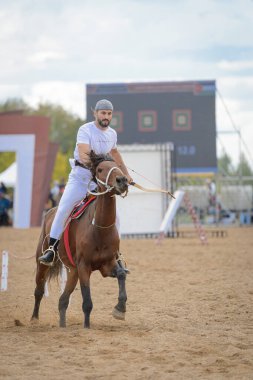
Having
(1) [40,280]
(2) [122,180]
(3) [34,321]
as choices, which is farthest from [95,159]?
(3) [34,321]

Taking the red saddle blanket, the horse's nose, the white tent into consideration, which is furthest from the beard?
the white tent

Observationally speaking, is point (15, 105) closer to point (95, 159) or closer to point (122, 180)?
point (95, 159)

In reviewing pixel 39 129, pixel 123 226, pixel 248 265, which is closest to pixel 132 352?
pixel 248 265

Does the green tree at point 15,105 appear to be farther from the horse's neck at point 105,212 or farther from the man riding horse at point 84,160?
the horse's neck at point 105,212

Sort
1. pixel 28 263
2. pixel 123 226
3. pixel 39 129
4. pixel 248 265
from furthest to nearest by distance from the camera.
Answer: pixel 39 129 < pixel 123 226 < pixel 28 263 < pixel 248 265

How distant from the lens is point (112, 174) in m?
8.96

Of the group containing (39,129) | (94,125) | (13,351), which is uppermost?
(39,129)

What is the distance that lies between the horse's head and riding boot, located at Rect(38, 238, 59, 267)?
49.3 inches

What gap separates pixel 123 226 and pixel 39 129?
36.9 feet

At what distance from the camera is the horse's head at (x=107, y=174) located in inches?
342

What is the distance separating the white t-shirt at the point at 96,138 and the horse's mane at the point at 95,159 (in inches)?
14.6

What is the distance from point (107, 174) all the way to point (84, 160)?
55 cm

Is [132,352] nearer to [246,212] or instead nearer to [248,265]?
[248,265]

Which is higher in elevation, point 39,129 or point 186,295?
point 39,129
